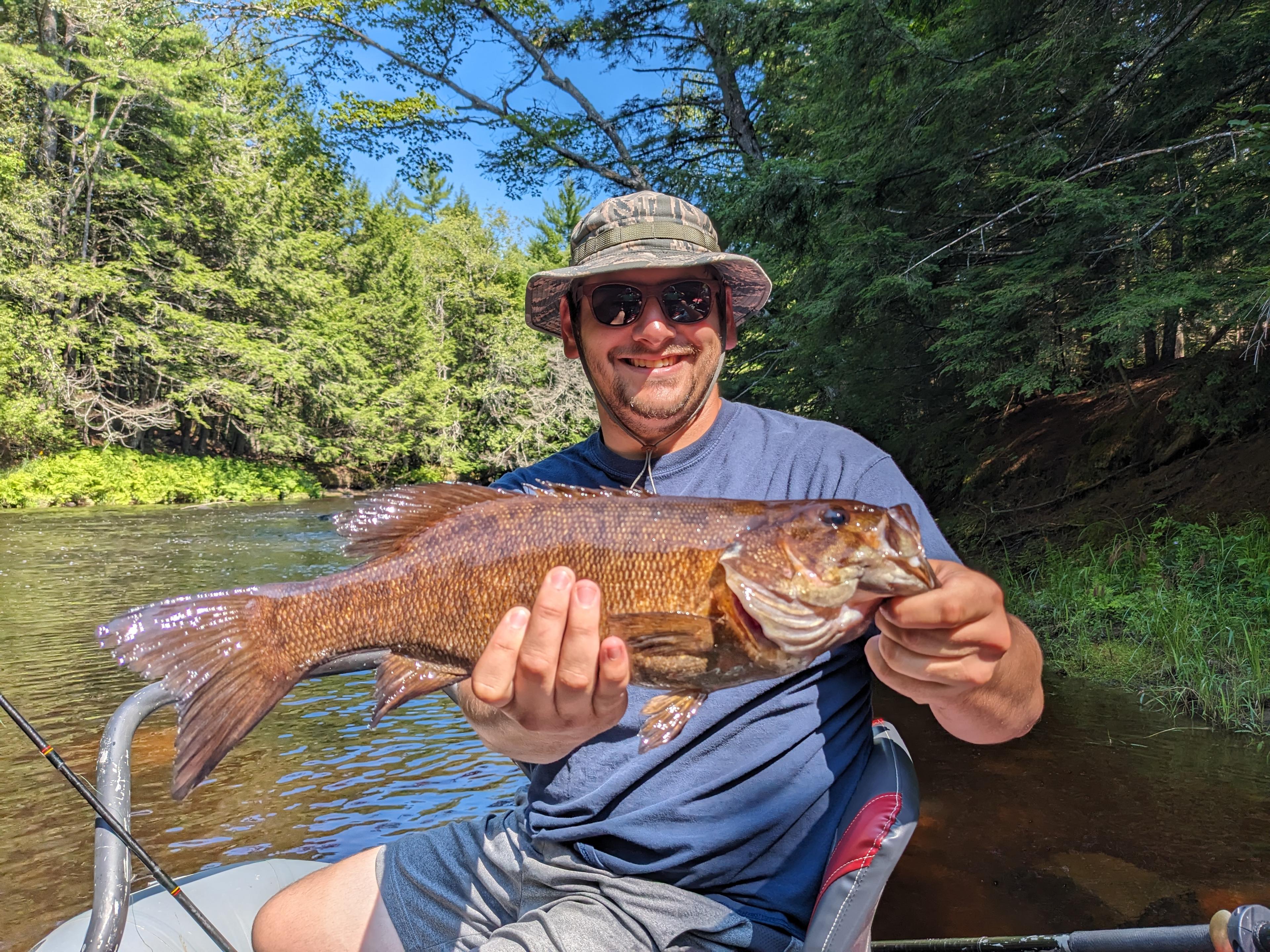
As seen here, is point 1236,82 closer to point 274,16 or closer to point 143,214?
point 274,16

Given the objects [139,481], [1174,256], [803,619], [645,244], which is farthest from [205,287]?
[803,619]

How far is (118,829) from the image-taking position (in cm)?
187

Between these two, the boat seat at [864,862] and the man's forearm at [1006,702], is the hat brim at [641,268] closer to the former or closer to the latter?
the man's forearm at [1006,702]

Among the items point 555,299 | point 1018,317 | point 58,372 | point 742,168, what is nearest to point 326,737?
point 555,299

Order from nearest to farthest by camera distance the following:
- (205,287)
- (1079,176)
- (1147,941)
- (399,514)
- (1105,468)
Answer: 1. (1147,941)
2. (399,514)
3. (1079,176)
4. (1105,468)
5. (205,287)

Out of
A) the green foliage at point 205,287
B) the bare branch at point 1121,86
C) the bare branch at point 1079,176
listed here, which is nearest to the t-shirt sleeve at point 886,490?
the bare branch at point 1079,176

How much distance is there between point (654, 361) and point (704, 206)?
35.2 feet

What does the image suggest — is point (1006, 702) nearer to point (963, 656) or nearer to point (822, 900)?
point (963, 656)

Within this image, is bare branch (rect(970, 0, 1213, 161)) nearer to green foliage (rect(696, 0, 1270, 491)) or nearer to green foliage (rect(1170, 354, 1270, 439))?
green foliage (rect(696, 0, 1270, 491))

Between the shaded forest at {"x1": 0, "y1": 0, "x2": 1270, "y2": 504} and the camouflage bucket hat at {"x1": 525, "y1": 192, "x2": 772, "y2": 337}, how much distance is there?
4.41m

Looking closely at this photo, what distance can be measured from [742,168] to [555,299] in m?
11.5

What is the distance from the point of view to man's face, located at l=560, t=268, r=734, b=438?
8.61 feet

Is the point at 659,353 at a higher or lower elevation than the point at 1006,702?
higher

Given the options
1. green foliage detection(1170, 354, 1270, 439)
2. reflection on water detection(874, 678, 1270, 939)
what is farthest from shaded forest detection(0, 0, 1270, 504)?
reflection on water detection(874, 678, 1270, 939)
